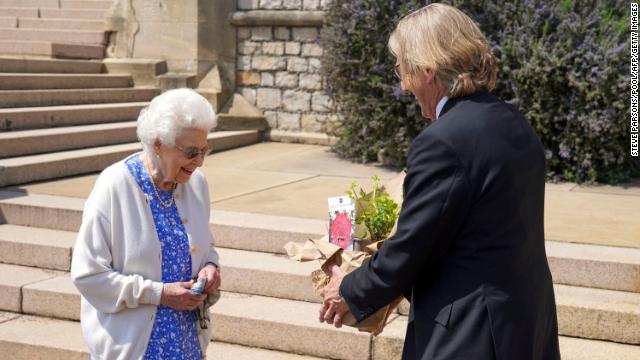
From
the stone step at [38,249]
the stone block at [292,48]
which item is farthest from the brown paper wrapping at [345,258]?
the stone block at [292,48]

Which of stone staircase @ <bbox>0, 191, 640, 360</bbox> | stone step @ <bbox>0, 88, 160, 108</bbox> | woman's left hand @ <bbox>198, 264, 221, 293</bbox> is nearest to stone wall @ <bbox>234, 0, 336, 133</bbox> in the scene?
stone step @ <bbox>0, 88, 160, 108</bbox>

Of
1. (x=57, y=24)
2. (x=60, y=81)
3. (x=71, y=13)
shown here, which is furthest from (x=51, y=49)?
(x=71, y=13)

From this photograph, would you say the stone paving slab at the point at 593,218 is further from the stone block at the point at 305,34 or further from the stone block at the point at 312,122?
the stone block at the point at 305,34

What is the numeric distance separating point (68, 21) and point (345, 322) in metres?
10.3

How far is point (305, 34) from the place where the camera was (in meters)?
11.0

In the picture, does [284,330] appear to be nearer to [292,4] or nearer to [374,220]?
[374,220]

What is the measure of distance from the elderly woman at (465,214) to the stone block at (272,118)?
8937mm

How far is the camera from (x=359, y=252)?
2824 mm

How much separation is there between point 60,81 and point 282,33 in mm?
2835

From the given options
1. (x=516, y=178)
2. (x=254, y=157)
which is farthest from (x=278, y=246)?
(x=254, y=157)

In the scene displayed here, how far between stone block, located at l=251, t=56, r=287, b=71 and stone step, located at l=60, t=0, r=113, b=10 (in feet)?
8.20

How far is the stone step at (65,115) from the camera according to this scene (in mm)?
8688

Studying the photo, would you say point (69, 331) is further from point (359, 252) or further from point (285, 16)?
point (285, 16)

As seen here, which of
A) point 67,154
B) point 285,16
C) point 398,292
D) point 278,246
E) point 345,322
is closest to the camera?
point 398,292
